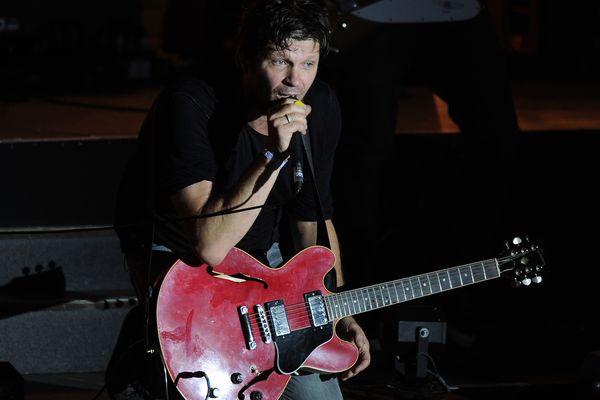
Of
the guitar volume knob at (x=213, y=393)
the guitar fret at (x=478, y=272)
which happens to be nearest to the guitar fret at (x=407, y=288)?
the guitar fret at (x=478, y=272)

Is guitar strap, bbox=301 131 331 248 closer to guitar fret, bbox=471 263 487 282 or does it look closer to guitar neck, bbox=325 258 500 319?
guitar neck, bbox=325 258 500 319

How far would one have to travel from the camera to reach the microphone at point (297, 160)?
241 cm

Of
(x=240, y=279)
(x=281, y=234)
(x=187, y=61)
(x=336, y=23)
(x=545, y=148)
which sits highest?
(x=336, y=23)

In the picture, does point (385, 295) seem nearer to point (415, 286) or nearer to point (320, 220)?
point (415, 286)

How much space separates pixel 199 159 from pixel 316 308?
53cm

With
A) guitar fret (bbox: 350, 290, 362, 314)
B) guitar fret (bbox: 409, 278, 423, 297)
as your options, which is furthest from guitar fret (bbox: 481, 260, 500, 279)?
guitar fret (bbox: 350, 290, 362, 314)

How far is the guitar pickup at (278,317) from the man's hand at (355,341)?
0.24m

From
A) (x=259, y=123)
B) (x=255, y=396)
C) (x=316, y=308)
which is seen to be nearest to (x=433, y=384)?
(x=316, y=308)

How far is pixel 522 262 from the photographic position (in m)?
2.99

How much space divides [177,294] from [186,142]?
39 centimetres

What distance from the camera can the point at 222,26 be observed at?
622 cm

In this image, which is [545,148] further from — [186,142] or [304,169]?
[186,142]

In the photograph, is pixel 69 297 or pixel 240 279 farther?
pixel 69 297

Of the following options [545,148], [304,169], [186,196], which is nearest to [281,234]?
[304,169]
